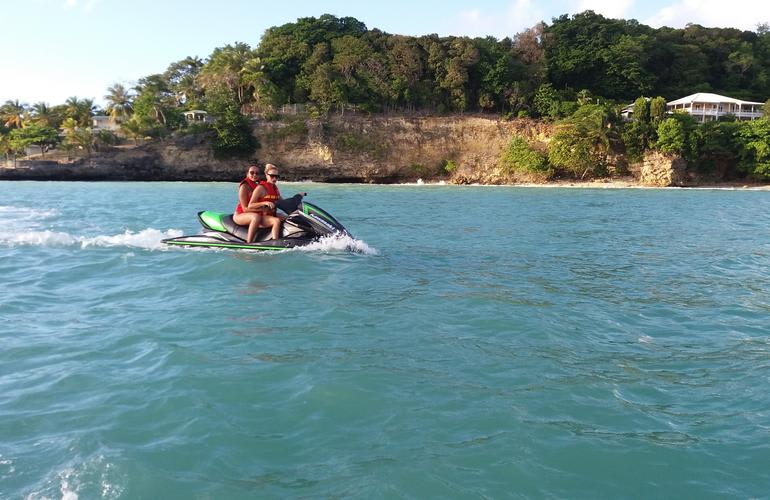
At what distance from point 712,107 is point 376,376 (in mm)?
58987

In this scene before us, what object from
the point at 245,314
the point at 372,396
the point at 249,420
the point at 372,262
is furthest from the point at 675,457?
the point at 372,262

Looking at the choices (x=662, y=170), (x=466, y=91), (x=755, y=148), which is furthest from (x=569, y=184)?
(x=466, y=91)

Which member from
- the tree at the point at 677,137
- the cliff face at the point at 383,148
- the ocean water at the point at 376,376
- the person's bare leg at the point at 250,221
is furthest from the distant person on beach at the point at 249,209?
Answer: the tree at the point at 677,137

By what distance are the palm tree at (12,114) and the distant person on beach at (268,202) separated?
2304 inches

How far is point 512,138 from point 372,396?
49420 millimetres

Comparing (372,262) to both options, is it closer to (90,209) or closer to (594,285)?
(594,285)

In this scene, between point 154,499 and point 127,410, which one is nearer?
point 154,499

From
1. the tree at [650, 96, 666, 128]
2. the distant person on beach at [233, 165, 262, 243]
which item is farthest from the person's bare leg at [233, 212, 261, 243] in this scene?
the tree at [650, 96, 666, 128]

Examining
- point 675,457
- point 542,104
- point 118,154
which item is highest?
point 542,104

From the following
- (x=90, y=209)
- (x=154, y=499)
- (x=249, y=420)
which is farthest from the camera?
(x=90, y=209)

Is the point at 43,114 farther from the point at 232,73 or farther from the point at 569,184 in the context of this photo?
the point at 569,184

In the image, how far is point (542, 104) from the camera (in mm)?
54281

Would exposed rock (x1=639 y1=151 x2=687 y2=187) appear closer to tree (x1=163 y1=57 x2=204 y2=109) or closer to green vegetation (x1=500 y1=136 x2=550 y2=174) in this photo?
green vegetation (x1=500 y1=136 x2=550 y2=174)

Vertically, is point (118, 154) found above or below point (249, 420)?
above
